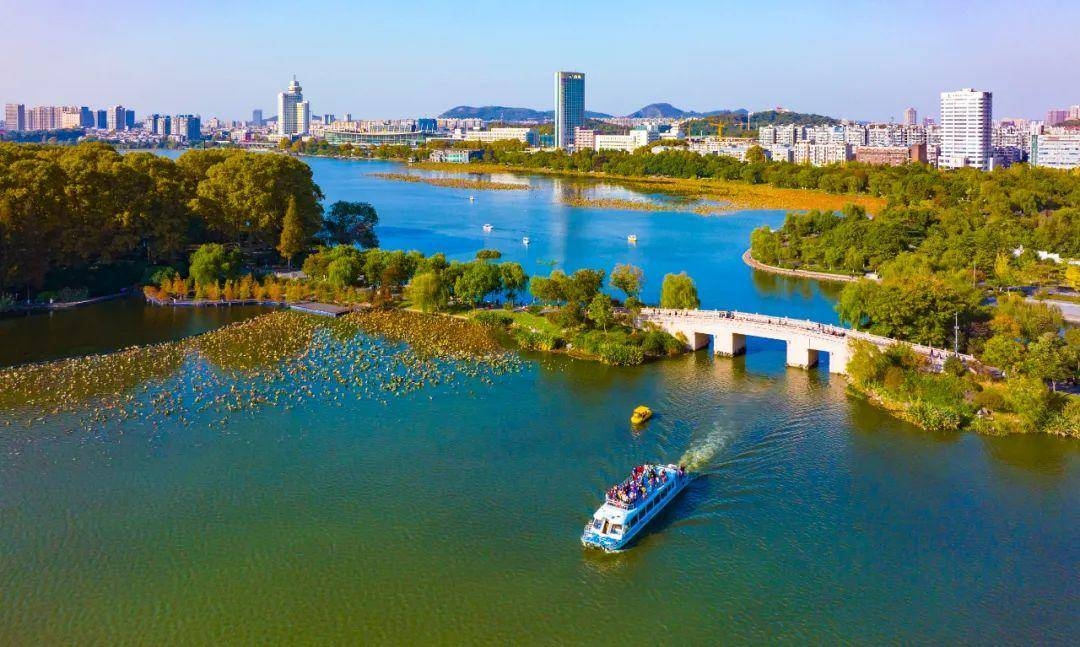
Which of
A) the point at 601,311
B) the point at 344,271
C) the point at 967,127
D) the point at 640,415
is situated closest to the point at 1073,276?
the point at 601,311

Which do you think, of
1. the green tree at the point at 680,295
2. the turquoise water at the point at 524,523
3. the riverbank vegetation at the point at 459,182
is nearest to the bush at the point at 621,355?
the turquoise water at the point at 524,523

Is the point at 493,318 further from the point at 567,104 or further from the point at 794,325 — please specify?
the point at 567,104

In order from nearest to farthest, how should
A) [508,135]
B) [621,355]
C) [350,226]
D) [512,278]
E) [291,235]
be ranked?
1. [621,355]
2. [512,278]
3. [291,235]
4. [350,226]
5. [508,135]

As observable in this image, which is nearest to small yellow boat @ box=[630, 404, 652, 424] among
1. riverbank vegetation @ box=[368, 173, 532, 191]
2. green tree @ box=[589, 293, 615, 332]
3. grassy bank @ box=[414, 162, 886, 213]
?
green tree @ box=[589, 293, 615, 332]

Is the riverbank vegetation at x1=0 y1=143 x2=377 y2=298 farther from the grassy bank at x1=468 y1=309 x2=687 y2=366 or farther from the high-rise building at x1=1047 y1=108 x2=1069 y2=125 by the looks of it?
the high-rise building at x1=1047 y1=108 x2=1069 y2=125

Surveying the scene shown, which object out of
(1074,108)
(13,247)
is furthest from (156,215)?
(1074,108)

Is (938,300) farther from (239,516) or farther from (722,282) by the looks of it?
(239,516)
